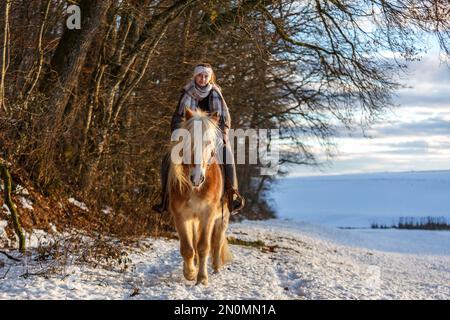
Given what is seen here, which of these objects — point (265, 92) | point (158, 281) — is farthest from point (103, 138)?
point (265, 92)

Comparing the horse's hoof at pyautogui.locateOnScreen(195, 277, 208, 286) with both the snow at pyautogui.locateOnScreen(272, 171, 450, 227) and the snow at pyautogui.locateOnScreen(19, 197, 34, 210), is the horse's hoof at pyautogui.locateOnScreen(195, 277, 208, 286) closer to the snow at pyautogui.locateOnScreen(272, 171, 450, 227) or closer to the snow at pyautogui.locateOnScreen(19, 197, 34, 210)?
the snow at pyautogui.locateOnScreen(19, 197, 34, 210)

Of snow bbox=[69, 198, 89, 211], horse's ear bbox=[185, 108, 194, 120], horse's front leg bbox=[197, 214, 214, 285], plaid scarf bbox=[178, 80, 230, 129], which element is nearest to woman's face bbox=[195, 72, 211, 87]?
plaid scarf bbox=[178, 80, 230, 129]

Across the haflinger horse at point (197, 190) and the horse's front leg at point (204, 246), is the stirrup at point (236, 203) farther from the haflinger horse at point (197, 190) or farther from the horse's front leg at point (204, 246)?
the horse's front leg at point (204, 246)

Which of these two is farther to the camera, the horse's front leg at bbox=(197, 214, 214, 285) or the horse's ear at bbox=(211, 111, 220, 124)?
the horse's front leg at bbox=(197, 214, 214, 285)

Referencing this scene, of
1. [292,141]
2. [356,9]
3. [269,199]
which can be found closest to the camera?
[356,9]

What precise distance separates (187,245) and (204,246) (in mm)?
265

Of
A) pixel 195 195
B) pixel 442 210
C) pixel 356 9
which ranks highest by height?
pixel 356 9

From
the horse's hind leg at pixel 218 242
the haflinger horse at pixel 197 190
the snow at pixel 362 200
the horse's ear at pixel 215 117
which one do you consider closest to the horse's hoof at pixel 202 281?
the haflinger horse at pixel 197 190

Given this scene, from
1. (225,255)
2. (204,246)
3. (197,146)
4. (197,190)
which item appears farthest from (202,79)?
(225,255)

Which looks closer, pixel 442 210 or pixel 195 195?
pixel 195 195

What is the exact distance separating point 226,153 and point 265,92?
1576 centimetres

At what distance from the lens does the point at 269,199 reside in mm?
40531

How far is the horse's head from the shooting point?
23.1 feet
